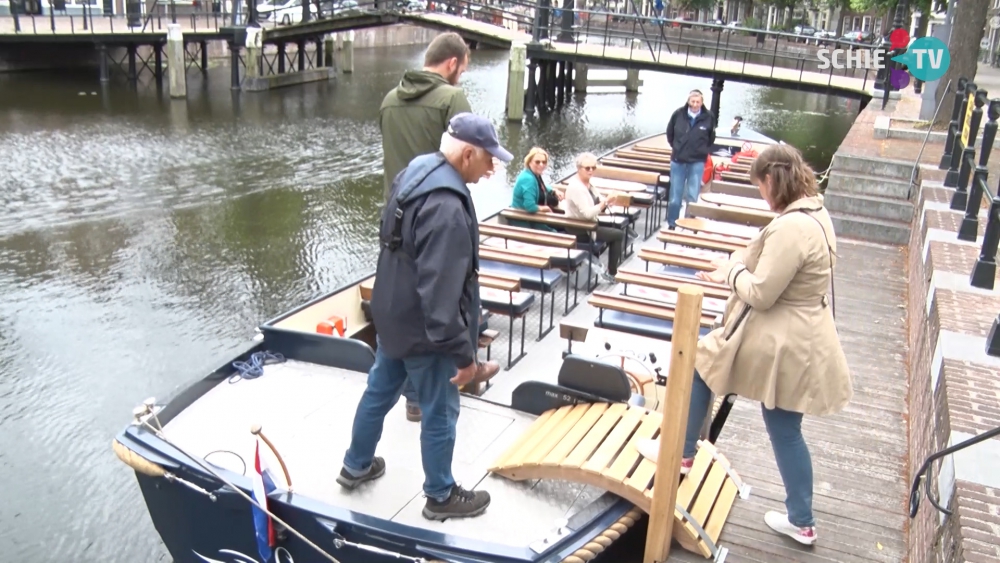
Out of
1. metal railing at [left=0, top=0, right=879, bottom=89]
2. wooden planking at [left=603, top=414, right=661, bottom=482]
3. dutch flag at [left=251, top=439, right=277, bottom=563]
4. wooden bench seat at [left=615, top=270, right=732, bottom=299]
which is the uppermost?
metal railing at [left=0, top=0, right=879, bottom=89]

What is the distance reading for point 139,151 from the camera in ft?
58.2

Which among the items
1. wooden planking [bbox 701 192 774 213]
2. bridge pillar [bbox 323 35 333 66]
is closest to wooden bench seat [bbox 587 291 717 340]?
wooden planking [bbox 701 192 774 213]

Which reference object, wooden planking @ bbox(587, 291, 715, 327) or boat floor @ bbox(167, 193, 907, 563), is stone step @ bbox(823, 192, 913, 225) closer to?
boat floor @ bbox(167, 193, 907, 563)

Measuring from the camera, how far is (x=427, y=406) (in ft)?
12.6

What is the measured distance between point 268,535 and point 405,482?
2.30 ft

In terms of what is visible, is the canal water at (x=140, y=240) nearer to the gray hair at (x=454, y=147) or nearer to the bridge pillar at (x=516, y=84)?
the bridge pillar at (x=516, y=84)

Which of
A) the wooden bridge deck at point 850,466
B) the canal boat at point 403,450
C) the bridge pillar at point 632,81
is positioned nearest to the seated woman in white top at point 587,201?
the canal boat at point 403,450

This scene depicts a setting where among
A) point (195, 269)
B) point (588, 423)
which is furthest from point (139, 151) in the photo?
point (588, 423)

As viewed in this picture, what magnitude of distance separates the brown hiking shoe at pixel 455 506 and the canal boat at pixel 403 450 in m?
0.04

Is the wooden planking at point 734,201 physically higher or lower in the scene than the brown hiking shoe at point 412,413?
higher

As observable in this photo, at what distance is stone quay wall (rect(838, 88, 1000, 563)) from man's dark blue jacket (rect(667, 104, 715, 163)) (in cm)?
232

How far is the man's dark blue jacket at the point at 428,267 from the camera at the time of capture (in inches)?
139

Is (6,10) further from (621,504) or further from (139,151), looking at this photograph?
(621,504)

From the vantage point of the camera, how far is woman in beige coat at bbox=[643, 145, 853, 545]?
3459mm
